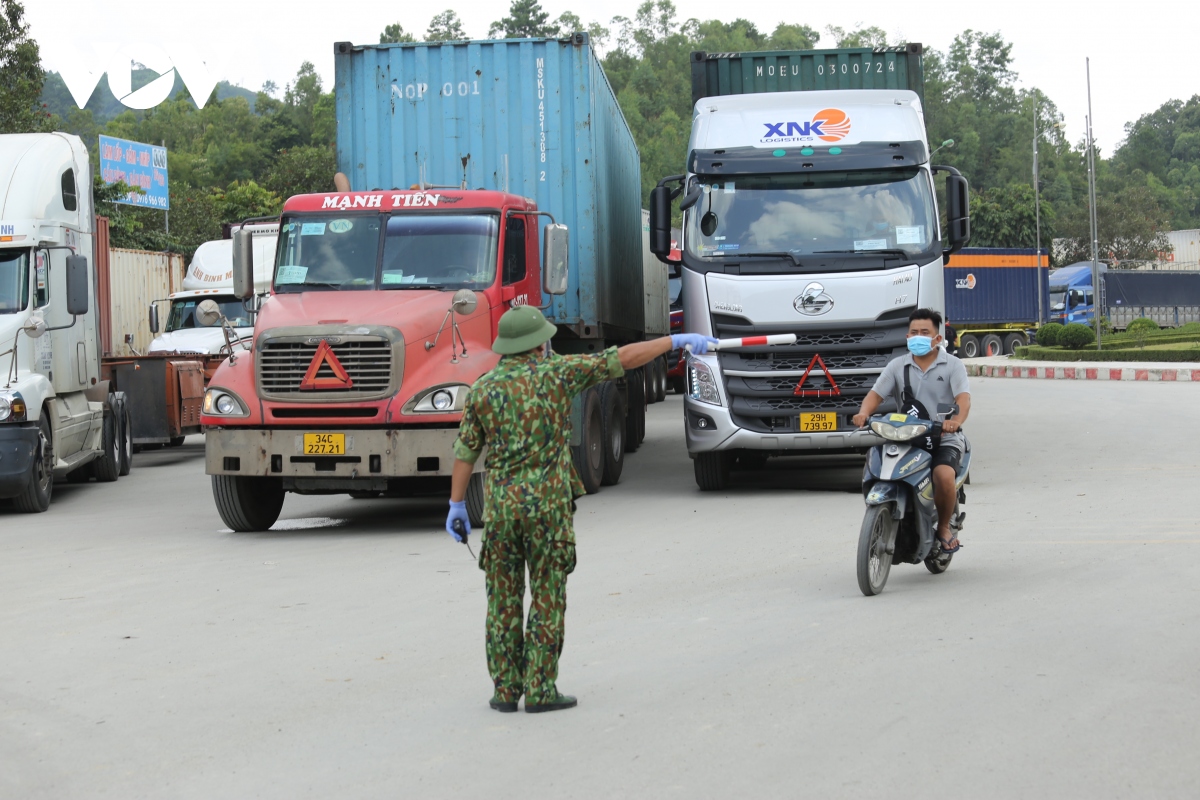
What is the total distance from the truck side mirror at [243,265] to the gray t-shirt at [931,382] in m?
5.56

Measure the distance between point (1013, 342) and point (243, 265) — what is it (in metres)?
41.6

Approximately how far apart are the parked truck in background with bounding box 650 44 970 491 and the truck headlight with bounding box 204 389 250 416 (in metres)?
4.17

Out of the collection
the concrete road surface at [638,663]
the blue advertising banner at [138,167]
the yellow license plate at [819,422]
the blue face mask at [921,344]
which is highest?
the blue advertising banner at [138,167]

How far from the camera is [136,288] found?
87.3 ft

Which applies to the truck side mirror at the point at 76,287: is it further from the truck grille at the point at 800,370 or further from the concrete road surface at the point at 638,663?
the truck grille at the point at 800,370

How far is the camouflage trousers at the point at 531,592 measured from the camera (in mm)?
5402

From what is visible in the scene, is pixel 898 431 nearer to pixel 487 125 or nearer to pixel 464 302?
pixel 464 302

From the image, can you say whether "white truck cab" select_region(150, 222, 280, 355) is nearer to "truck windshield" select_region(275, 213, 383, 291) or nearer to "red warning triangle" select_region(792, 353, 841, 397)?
"truck windshield" select_region(275, 213, 383, 291)

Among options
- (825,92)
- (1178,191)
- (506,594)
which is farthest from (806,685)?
(1178,191)

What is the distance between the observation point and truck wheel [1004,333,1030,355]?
161 ft

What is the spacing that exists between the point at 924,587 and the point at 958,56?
147028 mm

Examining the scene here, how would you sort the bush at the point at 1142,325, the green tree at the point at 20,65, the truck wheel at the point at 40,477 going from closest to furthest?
the truck wheel at the point at 40,477 → the green tree at the point at 20,65 → the bush at the point at 1142,325

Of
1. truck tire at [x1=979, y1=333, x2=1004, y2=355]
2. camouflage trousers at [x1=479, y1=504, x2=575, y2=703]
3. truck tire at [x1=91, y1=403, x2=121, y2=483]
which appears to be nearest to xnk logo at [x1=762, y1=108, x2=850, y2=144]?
truck tire at [x1=91, y1=403, x2=121, y2=483]

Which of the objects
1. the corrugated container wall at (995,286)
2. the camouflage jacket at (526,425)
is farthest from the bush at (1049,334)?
the camouflage jacket at (526,425)
